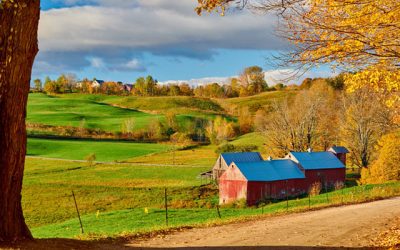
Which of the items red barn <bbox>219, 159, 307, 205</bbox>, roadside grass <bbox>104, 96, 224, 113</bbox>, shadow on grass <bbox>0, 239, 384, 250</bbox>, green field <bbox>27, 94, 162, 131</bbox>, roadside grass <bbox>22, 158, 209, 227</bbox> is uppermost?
roadside grass <bbox>104, 96, 224, 113</bbox>

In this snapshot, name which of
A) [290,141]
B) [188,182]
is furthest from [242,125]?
[188,182]

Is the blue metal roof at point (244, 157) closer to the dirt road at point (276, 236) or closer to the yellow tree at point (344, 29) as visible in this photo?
the dirt road at point (276, 236)

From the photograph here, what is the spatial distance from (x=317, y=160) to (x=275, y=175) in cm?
1019

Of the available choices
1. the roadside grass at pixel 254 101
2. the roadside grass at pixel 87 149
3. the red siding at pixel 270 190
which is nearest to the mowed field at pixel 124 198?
the red siding at pixel 270 190

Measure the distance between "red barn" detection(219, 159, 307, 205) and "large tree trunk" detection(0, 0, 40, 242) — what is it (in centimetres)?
3577

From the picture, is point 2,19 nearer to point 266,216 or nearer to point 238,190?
point 266,216

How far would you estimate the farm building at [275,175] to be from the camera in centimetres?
4606

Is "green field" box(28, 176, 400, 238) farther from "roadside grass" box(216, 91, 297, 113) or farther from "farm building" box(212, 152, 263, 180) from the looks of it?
"roadside grass" box(216, 91, 297, 113)

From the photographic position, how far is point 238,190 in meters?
46.0

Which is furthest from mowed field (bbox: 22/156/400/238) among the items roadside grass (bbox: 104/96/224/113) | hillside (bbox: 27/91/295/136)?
roadside grass (bbox: 104/96/224/113)

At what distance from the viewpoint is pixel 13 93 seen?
10406 millimetres

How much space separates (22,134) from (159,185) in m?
43.9

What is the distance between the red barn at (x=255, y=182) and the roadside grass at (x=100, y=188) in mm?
2300

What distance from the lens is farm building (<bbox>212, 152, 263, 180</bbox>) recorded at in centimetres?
5269
